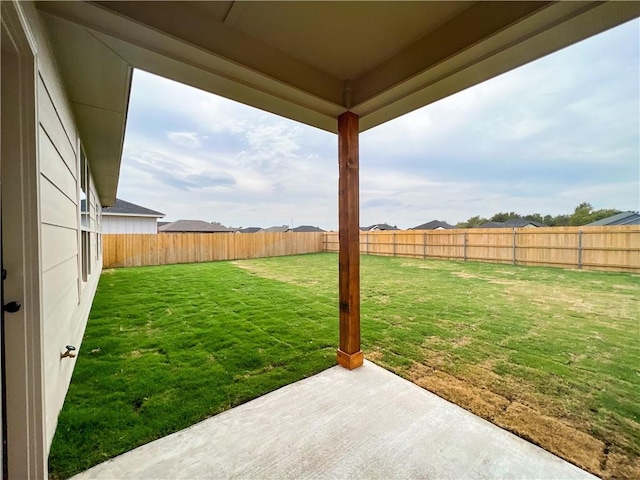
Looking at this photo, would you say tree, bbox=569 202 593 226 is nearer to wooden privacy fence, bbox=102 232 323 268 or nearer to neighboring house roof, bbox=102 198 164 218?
wooden privacy fence, bbox=102 232 323 268

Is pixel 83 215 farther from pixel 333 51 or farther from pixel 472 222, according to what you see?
pixel 472 222

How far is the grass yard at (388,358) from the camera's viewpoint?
60.0 inches

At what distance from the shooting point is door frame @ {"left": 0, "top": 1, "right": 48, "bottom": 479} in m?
1.04

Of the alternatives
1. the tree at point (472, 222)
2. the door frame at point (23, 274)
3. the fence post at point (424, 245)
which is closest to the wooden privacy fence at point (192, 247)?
the fence post at point (424, 245)

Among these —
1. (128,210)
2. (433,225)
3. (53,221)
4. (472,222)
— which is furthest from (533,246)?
(472,222)

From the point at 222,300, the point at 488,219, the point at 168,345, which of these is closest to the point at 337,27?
the point at 168,345

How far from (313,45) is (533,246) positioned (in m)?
10.1

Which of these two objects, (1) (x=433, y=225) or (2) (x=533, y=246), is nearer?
(2) (x=533, y=246)

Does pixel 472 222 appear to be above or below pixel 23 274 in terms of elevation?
above

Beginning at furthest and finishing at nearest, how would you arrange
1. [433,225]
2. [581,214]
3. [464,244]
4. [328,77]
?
[433,225]
[581,214]
[464,244]
[328,77]

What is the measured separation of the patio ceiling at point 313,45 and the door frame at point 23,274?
407mm

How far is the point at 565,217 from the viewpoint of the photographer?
23.4 metres

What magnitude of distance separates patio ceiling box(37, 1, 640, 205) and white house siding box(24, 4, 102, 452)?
6.3 inches

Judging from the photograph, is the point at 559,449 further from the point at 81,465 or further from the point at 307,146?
the point at 307,146
